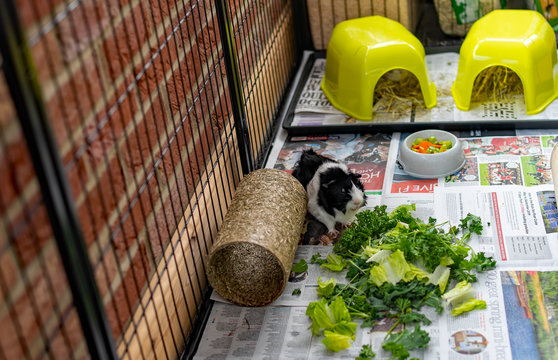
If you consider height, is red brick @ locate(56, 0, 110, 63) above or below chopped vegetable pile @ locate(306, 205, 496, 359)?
above

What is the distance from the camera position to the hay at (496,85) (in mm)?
3199

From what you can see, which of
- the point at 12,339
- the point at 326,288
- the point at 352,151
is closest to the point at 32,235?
the point at 12,339

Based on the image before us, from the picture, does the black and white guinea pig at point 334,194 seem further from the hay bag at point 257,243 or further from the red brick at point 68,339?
the red brick at point 68,339

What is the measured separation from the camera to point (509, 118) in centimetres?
302

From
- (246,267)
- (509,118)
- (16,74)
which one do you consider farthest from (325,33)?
(16,74)

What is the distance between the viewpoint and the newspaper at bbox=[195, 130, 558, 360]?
199 centimetres

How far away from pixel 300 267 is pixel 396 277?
0.36m

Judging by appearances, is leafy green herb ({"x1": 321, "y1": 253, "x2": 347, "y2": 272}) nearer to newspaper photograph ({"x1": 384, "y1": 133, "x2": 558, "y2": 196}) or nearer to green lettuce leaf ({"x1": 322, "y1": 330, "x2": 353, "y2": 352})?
green lettuce leaf ({"x1": 322, "y1": 330, "x2": 353, "y2": 352})

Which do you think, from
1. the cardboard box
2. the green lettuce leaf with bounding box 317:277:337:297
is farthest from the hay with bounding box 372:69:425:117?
the green lettuce leaf with bounding box 317:277:337:297

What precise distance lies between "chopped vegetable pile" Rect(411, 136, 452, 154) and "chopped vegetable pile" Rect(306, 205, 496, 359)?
459 mm

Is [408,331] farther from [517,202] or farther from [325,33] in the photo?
[325,33]

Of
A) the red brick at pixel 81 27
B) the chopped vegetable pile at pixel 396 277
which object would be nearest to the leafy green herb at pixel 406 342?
the chopped vegetable pile at pixel 396 277

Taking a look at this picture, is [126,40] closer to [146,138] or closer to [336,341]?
[146,138]

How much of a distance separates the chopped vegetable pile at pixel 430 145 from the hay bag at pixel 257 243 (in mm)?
725
